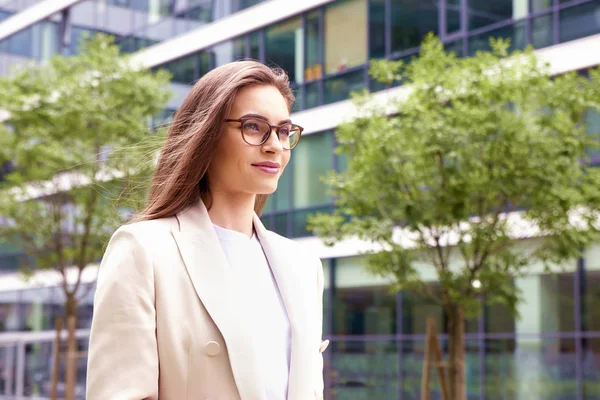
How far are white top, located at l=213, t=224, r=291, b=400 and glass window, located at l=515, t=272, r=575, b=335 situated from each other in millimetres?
13911

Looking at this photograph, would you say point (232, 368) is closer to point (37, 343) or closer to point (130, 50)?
point (130, 50)

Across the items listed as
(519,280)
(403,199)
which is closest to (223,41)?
(519,280)

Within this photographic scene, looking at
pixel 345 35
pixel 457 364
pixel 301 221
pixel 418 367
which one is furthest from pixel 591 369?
pixel 345 35

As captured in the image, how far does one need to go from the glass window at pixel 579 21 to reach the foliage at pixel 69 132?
689cm

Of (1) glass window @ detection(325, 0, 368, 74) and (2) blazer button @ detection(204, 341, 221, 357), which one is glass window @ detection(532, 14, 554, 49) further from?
(2) blazer button @ detection(204, 341, 221, 357)

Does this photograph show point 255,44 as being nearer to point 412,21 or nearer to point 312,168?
point 312,168

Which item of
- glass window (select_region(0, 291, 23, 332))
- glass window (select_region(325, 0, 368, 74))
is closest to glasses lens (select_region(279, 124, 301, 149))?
glass window (select_region(325, 0, 368, 74))

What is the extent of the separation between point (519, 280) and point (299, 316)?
47.9ft

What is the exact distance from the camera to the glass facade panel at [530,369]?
52.0ft

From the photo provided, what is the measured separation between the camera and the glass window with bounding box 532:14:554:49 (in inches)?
634

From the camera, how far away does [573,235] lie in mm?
11766

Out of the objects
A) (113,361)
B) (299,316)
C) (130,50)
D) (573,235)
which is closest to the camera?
(113,361)

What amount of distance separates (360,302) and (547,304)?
4.36 metres

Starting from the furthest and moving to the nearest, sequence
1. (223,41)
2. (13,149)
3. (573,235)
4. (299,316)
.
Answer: (223,41) < (13,149) < (573,235) < (299,316)
